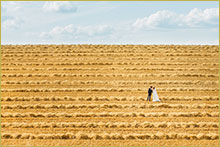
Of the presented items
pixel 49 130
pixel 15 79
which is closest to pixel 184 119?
pixel 49 130

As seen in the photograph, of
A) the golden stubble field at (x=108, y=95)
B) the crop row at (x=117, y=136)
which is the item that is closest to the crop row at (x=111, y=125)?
the golden stubble field at (x=108, y=95)

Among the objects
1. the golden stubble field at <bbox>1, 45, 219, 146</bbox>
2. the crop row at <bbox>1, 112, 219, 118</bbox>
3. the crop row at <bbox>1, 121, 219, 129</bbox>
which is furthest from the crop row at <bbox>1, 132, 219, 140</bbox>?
the crop row at <bbox>1, 112, 219, 118</bbox>

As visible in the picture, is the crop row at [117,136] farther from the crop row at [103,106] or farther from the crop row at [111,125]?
the crop row at [103,106]

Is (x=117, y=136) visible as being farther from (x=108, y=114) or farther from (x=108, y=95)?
(x=108, y=95)

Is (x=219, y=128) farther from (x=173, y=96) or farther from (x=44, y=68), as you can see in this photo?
(x=44, y=68)

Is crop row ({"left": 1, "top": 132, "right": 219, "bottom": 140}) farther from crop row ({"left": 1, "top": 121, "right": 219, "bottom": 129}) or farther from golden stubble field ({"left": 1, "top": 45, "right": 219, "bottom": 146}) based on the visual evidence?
crop row ({"left": 1, "top": 121, "right": 219, "bottom": 129})

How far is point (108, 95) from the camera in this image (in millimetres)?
16453

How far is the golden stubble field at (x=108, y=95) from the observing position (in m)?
11.6

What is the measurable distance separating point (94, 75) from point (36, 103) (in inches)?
211

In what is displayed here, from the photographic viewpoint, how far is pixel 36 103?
15.2 metres

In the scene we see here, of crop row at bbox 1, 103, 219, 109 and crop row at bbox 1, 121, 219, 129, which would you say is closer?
crop row at bbox 1, 121, 219, 129

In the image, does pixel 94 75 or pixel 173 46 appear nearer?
pixel 94 75

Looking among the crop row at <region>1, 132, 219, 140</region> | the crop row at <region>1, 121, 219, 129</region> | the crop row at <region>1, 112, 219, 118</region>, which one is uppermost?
the crop row at <region>1, 112, 219, 118</region>

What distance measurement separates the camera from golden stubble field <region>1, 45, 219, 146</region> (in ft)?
38.1
